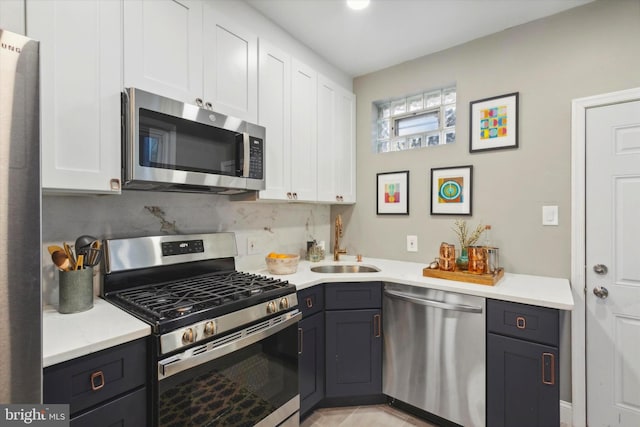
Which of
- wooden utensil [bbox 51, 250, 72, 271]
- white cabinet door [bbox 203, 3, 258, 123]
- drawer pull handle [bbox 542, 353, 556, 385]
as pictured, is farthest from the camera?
white cabinet door [bbox 203, 3, 258, 123]

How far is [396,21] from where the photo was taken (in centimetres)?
212

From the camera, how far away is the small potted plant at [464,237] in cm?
211

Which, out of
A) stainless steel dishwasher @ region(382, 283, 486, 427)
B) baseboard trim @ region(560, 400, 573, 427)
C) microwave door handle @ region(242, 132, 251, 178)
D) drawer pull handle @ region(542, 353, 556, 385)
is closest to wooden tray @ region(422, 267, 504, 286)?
stainless steel dishwasher @ region(382, 283, 486, 427)

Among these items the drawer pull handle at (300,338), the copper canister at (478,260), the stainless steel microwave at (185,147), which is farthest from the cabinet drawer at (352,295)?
the stainless steel microwave at (185,147)

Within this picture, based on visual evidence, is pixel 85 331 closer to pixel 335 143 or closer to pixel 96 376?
pixel 96 376

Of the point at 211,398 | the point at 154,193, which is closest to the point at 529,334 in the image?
the point at 211,398

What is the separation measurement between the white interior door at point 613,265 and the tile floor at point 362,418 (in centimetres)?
107

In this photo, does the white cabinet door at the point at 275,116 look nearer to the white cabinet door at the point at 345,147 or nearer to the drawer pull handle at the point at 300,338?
the white cabinet door at the point at 345,147

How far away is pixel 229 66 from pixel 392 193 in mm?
1661

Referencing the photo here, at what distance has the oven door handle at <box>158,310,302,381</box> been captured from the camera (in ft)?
3.69

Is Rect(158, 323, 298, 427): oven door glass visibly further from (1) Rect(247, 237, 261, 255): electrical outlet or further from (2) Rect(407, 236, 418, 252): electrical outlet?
(2) Rect(407, 236, 418, 252): electrical outlet

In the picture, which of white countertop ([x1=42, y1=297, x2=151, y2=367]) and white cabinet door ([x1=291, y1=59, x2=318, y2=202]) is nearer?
white countertop ([x1=42, y1=297, x2=151, y2=367])

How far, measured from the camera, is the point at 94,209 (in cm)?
152

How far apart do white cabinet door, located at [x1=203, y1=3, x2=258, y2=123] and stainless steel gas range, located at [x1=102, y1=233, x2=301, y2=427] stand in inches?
32.1
